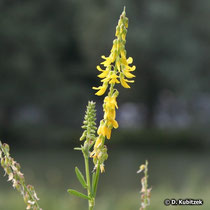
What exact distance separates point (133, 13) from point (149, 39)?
Result: 62.6 inches

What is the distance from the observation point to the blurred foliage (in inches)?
974

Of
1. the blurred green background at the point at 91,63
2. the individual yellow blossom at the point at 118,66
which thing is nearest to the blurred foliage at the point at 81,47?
the blurred green background at the point at 91,63

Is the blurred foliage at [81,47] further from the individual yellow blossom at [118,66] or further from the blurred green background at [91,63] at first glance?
the individual yellow blossom at [118,66]

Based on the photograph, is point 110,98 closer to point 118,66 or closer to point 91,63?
point 118,66

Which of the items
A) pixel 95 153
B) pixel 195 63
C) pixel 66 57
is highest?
pixel 66 57

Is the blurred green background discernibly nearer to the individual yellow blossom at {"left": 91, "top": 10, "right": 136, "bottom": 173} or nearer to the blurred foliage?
the blurred foliage

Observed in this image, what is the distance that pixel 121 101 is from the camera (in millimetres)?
28406

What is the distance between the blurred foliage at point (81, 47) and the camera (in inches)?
974

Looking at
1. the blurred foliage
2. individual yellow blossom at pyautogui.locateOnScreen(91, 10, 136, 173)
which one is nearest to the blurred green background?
the blurred foliage

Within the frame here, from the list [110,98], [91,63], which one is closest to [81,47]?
[91,63]

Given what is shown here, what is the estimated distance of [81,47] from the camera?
25797 millimetres

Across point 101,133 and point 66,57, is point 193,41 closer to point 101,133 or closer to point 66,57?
point 66,57

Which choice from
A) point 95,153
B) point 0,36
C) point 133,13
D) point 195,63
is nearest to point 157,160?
point 195,63

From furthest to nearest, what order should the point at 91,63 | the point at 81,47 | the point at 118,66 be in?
the point at 81,47
the point at 91,63
the point at 118,66
